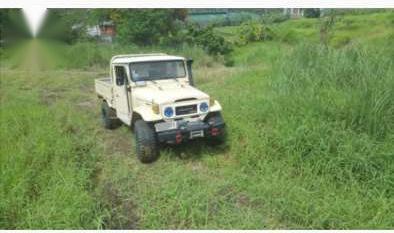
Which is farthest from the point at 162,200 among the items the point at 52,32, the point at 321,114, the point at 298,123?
the point at 52,32

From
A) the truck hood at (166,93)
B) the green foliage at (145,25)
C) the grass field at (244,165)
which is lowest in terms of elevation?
the grass field at (244,165)

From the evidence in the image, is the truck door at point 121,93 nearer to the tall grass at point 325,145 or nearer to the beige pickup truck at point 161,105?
the beige pickup truck at point 161,105

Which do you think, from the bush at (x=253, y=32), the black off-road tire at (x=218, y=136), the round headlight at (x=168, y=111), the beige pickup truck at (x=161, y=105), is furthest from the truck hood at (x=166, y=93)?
the bush at (x=253, y=32)

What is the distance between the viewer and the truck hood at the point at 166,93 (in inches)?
174

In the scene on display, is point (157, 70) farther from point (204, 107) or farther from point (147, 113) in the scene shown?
point (204, 107)

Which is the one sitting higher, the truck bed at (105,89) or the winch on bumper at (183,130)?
the truck bed at (105,89)

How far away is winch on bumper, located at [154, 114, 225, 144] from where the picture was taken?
429cm

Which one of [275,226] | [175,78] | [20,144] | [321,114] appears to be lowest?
[275,226]

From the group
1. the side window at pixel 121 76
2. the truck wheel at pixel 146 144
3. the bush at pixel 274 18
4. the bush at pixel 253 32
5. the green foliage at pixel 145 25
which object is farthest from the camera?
the bush at pixel 274 18

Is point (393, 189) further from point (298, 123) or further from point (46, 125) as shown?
point (46, 125)

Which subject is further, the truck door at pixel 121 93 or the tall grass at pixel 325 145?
the truck door at pixel 121 93

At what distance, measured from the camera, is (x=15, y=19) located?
4.71 metres

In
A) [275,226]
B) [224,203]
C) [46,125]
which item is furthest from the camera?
[46,125]

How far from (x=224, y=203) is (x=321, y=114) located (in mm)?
1966
